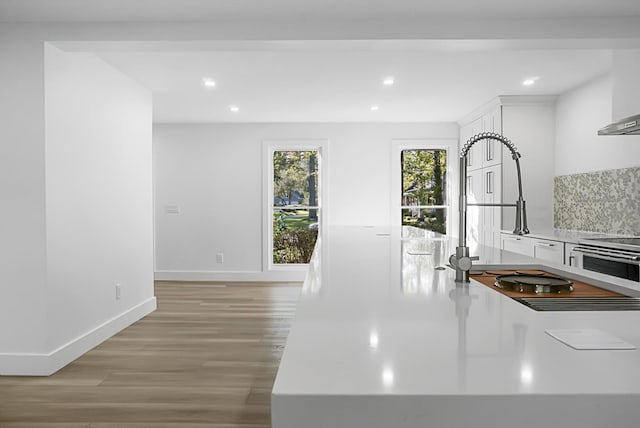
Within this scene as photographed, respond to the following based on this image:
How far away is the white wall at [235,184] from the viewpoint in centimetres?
741

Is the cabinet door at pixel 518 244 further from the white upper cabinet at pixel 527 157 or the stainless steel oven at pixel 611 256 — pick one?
the stainless steel oven at pixel 611 256

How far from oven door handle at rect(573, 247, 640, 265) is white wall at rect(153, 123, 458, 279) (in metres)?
3.66

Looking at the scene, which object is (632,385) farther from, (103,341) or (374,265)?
(103,341)

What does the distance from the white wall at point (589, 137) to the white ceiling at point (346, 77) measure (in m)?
0.17

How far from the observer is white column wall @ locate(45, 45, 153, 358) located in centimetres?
340

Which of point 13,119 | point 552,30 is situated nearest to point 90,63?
point 13,119

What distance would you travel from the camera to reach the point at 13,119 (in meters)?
→ 3.28

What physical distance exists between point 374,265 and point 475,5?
1895 millimetres

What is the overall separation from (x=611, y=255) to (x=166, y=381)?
10.8 feet

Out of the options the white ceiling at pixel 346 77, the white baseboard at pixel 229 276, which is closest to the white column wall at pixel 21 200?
the white ceiling at pixel 346 77

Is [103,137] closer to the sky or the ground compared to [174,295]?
closer to the sky

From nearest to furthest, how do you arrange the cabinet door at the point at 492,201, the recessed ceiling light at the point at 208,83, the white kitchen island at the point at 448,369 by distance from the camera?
the white kitchen island at the point at 448,369, the recessed ceiling light at the point at 208,83, the cabinet door at the point at 492,201

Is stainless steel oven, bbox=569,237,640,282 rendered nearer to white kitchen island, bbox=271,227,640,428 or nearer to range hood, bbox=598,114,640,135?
range hood, bbox=598,114,640,135

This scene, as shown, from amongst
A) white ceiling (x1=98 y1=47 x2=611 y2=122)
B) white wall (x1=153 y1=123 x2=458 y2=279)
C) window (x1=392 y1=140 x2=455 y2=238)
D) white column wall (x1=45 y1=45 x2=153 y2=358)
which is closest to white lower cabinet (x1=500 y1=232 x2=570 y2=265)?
white ceiling (x1=98 y1=47 x2=611 y2=122)
